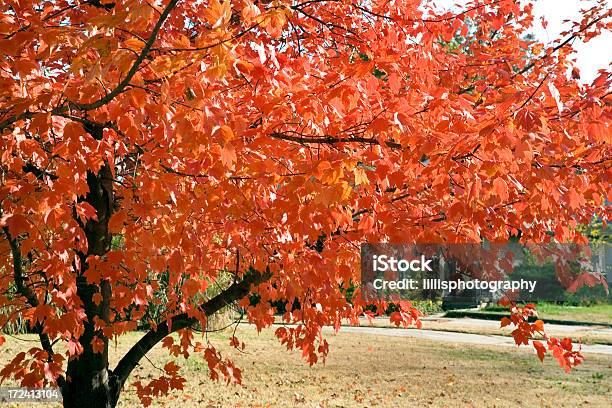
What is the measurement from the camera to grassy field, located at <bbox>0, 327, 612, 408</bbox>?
824 centimetres

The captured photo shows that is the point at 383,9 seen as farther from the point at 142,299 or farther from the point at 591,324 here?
the point at 591,324

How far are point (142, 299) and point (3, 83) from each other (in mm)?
2402

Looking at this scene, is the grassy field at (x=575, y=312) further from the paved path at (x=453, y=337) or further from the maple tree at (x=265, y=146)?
the maple tree at (x=265, y=146)

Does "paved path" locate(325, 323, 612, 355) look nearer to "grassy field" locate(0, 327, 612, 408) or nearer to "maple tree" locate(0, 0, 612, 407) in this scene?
"grassy field" locate(0, 327, 612, 408)

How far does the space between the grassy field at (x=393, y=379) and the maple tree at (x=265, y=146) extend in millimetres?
2448

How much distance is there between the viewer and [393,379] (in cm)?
977

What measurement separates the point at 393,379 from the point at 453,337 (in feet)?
19.7

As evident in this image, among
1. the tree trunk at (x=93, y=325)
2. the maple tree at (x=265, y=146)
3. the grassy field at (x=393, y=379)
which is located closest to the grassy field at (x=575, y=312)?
the grassy field at (x=393, y=379)

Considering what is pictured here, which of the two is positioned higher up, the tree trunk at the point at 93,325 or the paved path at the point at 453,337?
the tree trunk at the point at 93,325

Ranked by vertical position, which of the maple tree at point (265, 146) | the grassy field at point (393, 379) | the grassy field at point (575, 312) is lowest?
the grassy field at point (393, 379)

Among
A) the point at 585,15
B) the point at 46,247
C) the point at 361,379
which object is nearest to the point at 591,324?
the point at 361,379

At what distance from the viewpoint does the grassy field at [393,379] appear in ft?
27.0

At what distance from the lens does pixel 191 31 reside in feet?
17.0

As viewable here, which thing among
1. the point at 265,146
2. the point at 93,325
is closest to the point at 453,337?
the point at 93,325
